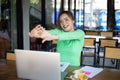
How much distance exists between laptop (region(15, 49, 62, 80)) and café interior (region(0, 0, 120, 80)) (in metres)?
0.43

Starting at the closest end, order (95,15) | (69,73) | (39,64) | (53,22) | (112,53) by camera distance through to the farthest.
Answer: (39,64) → (69,73) → (112,53) → (53,22) → (95,15)

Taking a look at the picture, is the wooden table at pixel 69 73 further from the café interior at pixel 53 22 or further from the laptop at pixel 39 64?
the laptop at pixel 39 64

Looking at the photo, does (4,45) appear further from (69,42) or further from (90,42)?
(69,42)

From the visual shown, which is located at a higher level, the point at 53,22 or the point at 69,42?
the point at 53,22

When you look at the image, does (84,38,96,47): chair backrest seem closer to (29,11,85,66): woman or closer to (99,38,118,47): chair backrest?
(99,38,118,47): chair backrest

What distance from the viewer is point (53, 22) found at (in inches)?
341

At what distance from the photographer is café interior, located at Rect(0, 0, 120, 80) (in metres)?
3.46

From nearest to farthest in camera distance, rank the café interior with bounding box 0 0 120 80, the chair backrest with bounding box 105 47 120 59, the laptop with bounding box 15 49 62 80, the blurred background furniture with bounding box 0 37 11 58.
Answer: the laptop with bounding box 15 49 62 80
the café interior with bounding box 0 0 120 80
the chair backrest with bounding box 105 47 120 59
the blurred background furniture with bounding box 0 37 11 58

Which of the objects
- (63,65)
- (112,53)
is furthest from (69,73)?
(112,53)

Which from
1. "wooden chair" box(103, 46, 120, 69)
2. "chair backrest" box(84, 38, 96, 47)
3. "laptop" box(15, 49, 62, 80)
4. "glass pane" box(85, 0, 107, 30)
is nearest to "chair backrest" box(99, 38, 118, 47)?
"chair backrest" box(84, 38, 96, 47)

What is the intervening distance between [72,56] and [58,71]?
2.51 feet

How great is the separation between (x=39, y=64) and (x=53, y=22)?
6.81 meters

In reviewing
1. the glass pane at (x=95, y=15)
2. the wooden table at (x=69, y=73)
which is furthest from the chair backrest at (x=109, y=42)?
the glass pane at (x=95, y=15)

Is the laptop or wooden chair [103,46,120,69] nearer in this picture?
the laptop
